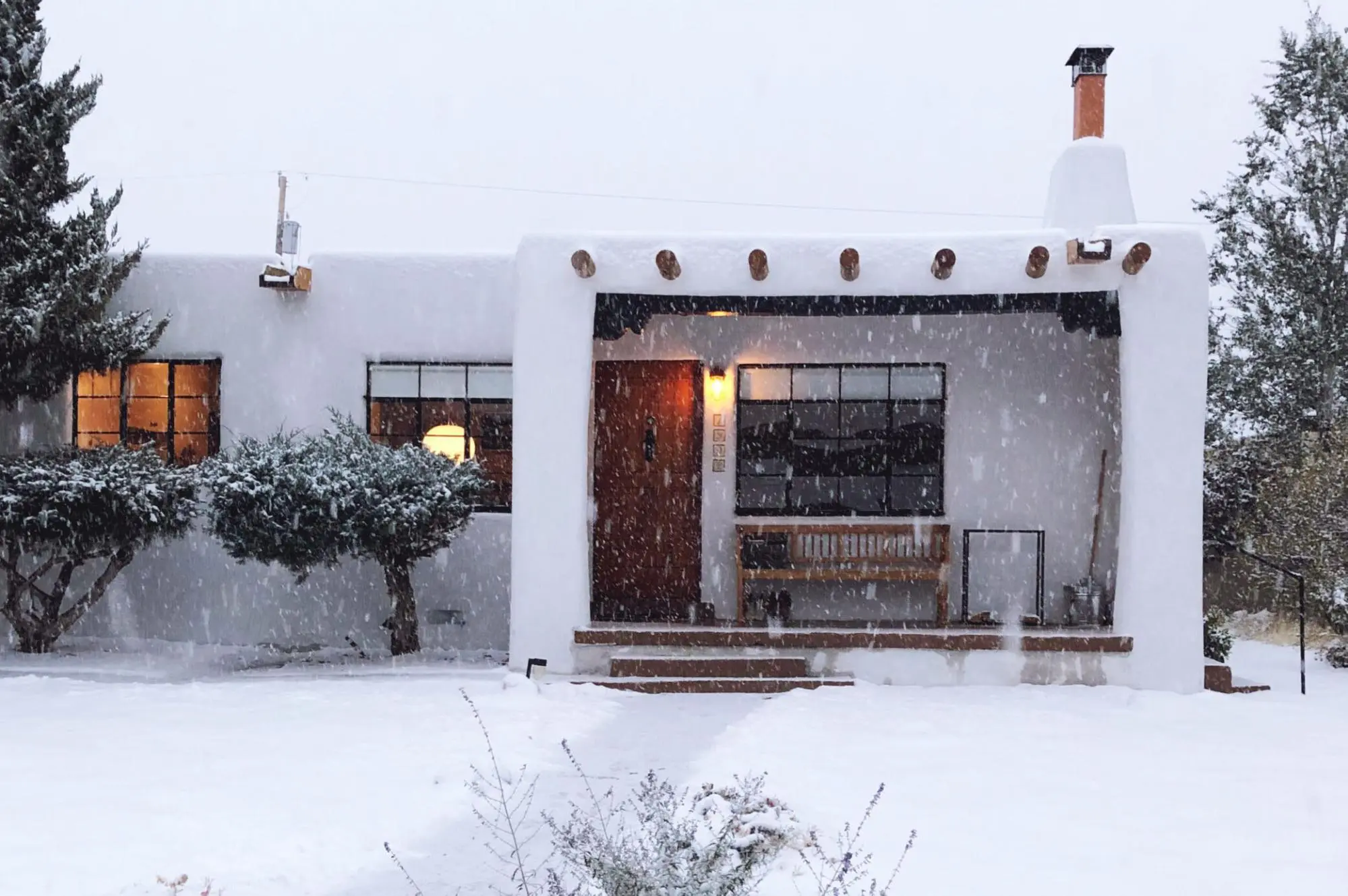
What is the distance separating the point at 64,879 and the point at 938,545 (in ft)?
23.2

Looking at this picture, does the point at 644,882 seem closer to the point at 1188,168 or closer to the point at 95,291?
the point at 95,291

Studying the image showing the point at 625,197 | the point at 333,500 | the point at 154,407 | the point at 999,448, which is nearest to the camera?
the point at 333,500

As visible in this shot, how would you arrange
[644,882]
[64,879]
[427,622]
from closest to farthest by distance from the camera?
[644,882]
[64,879]
[427,622]

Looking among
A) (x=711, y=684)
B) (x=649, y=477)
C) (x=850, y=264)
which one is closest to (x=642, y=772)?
(x=711, y=684)

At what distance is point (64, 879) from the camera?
14.5ft

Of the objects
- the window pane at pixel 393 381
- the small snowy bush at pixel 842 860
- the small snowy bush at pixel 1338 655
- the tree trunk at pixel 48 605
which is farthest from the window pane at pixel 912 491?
the tree trunk at pixel 48 605

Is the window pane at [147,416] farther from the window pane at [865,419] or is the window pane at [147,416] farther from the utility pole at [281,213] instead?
the window pane at [865,419]

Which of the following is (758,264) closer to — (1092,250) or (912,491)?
(1092,250)

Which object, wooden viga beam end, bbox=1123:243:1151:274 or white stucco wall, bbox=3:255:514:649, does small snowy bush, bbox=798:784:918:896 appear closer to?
wooden viga beam end, bbox=1123:243:1151:274

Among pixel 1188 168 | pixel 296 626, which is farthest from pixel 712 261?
pixel 1188 168

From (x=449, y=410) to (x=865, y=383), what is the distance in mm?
3491

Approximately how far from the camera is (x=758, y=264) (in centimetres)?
852

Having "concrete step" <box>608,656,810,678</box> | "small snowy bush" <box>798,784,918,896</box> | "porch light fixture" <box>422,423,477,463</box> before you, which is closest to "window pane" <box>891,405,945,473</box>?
"concrete step" <box>608,656,810,678</box>

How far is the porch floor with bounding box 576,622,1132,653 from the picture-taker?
848cm
